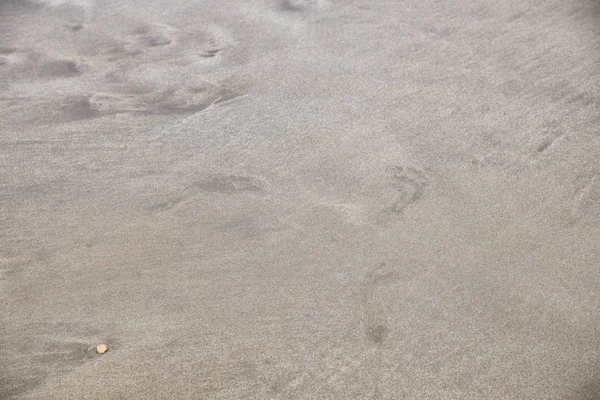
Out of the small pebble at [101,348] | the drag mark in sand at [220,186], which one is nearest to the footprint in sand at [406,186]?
the drag mark in sand at [220,186]

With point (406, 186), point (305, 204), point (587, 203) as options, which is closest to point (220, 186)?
point (305, 204)

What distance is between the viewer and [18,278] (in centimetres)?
178

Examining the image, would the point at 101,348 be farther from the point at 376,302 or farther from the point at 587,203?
the point at 587,203

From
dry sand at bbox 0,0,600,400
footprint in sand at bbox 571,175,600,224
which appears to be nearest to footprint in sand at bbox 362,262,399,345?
dry sand at bbox 0,0,600,400

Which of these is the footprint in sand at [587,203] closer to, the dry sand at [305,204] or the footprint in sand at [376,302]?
the dry sand at [305,204]

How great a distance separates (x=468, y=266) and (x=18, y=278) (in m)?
1.30

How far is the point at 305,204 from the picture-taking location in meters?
1.99

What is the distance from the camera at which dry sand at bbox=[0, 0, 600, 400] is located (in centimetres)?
155

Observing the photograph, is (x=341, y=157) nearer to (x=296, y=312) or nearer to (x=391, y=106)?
(x=391, y=106)

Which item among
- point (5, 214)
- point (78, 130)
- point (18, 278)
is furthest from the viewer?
point (78, 130)

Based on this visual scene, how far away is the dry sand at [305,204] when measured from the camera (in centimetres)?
155

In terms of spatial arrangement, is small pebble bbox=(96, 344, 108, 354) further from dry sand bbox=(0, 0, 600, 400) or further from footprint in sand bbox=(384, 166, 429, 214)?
footprint in sand bbox=(384, 166, 429, 214)

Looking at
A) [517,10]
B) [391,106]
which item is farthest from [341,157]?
[517,10]

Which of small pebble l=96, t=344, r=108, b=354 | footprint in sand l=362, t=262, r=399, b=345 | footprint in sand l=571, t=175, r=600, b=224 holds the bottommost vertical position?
small pebble l=96, t=344, r=108, b=354
